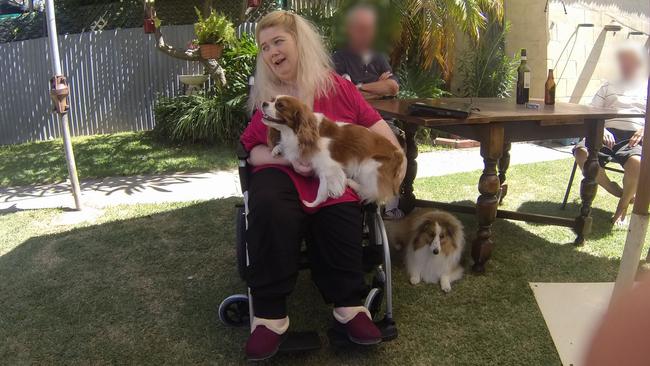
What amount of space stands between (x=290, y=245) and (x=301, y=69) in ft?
3.31

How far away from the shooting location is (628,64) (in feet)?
7.49

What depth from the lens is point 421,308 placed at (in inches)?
112

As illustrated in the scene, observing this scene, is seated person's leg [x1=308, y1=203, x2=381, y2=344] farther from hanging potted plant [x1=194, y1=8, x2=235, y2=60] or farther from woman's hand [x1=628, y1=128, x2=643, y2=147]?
hanging potted plant [x1=194, y1=8, x2=235, y2=60]

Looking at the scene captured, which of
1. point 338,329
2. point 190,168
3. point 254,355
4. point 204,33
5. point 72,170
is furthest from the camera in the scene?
point 204,33

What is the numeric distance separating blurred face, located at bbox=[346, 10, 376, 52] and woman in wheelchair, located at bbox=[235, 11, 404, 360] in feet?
5.74

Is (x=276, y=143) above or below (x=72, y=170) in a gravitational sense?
above

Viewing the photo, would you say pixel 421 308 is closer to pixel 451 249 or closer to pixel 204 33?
pixel 451 249

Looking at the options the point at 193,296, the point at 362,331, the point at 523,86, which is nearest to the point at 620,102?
the point at 523,86

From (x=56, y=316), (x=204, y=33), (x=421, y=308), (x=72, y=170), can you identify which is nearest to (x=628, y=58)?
(x=421, y=308)

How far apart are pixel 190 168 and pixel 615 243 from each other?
16.0 ft

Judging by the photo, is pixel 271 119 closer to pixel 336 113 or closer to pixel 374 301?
pixel 336 113

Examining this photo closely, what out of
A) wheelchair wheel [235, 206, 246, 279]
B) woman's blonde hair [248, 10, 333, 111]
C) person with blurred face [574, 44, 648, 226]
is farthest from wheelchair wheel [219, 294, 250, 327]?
person with blurred face [574, 44, 648, 226]

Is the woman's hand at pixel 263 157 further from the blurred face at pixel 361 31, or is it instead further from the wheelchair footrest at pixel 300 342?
the blurred face at pixel 361 31

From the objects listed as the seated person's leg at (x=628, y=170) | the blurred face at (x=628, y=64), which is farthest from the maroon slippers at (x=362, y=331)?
the seated person's leg at (x=628, y=170)
